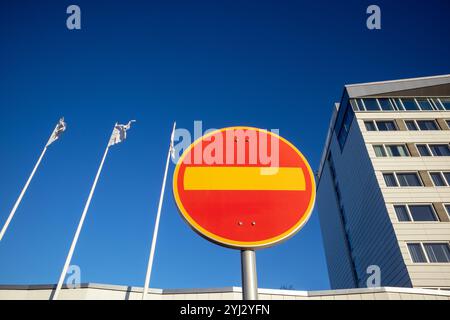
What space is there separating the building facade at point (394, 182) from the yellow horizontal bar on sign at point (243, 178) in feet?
67.9

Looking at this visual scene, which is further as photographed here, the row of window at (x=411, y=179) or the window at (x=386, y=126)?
the window at (x=386, y=126)

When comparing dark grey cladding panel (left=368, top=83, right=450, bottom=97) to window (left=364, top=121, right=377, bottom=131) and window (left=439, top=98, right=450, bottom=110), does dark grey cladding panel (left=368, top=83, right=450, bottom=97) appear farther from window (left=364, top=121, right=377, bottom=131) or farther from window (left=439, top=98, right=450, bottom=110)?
window (left=364, top=121, right=377, bottom=131)

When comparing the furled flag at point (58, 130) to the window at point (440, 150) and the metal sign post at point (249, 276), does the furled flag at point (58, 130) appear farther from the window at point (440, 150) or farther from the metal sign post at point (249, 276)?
the window at point (440, 150)

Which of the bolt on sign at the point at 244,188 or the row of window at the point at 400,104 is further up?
the row of window at the point at 400,104

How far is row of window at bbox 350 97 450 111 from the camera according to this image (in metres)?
27.8

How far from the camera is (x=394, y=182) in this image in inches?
917

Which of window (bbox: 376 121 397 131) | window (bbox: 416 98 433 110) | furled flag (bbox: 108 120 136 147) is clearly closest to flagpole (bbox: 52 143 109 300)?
furled flag (bbox: 108 120 136 147)

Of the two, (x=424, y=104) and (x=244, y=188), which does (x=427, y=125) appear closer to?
(x=424, y=104)

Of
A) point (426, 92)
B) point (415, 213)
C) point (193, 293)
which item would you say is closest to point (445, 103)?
point (426, 92)

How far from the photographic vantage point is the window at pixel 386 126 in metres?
26.4

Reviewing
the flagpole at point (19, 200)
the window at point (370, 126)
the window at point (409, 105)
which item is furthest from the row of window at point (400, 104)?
the flagpole at point (19, 200)

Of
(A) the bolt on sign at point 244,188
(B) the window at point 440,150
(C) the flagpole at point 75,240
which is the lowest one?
(A) the bolt on sign at point 244,188
